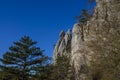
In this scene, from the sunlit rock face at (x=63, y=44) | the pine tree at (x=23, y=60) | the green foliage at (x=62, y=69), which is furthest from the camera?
the sunlit rock face at (x=63, y=44)

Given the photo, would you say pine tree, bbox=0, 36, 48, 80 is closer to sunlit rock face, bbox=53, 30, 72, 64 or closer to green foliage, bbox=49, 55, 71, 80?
green foliage, bbox=49, 55, 71, 80

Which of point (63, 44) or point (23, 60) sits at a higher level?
point (63, 44)

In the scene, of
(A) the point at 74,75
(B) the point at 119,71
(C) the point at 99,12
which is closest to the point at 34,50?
(C) the point at 99,12

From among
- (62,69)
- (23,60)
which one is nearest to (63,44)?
(62,69)

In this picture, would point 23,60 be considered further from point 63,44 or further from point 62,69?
point 63,44

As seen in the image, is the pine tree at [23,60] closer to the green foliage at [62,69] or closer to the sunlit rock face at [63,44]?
the green foliage at [62,69]

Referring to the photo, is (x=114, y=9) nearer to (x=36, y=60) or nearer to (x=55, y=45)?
(x=36, y=60)

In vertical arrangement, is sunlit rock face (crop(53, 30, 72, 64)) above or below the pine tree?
above

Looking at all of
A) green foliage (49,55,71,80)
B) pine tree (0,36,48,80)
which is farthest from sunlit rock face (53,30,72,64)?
pine tree (0,36,48,80)

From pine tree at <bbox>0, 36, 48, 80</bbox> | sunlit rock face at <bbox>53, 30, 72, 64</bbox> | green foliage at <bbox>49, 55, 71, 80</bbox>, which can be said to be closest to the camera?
pine tree at <bbox>0, 36, 48, 80</bbox>

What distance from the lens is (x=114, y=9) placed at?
19.2m

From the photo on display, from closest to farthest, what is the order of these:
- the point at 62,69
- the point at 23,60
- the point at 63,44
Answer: the point at 23,60, the point at 62,69, the point at 63,44

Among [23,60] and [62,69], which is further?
[62,69]

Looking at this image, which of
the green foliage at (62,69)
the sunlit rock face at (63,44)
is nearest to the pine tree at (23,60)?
the green foliage at (62,69)
